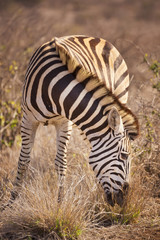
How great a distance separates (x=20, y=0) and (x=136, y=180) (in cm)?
2423

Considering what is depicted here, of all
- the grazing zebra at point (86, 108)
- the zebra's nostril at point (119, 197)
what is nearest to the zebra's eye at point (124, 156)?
the grazing zebra at point (86, 108)

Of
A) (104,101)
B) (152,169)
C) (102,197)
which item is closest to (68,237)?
(102,197)

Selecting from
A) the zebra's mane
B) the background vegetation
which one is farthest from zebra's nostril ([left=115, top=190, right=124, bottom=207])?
the zebra's mane

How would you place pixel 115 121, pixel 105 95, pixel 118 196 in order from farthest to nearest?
pixel 118 196 → pixel 105 95 → pixel 115 121

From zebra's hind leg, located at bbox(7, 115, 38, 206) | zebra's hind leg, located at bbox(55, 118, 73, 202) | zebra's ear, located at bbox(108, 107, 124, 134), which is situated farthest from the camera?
zebra's hind leg, located at bbox(55, 118, 73, 202)

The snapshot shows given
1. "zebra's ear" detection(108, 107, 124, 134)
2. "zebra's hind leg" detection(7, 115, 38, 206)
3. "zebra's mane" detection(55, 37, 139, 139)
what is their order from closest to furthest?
"zebra's ear" detection(108, 107, 124, 134), "zebra's mane" detection(55, 37, 139, 139), "zebra's hind leg" detection(7, 115, 38, 206)

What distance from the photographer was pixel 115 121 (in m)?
3.58

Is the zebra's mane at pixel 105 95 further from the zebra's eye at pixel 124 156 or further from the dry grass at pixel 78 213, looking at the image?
the dry grass at pixel 78 213

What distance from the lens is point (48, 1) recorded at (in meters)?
27.3

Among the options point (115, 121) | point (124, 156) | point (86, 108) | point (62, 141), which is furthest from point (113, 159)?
point (62, 141)

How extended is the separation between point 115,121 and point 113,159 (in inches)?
15.6

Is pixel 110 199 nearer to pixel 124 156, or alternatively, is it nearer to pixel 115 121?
pixel 124 156

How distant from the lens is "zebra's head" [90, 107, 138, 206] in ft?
12.0

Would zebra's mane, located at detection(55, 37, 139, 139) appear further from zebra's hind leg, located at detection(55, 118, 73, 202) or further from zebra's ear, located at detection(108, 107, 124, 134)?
zebra's hind leg, located at detection(55, 118, 73, 202)
